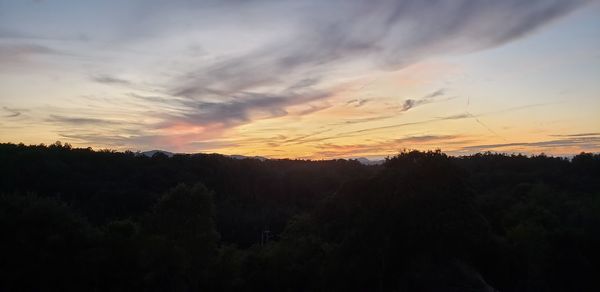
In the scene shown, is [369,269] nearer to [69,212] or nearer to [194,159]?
[69,212]

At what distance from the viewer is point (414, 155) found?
73.7ft

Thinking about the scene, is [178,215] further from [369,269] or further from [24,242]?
[369,269]

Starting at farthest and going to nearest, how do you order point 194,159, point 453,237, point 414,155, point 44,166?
point 194,159, point 44,166, point 414,155, point 453,237

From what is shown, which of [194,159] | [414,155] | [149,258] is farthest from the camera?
[194,159]

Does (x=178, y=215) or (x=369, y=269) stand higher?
(x=178, y=215)

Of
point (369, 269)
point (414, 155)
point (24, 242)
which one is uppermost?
point (414, 155)

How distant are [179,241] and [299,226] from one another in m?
7.39

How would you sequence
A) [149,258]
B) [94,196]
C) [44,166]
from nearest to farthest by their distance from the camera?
[149,258], [94,196], [44,166]

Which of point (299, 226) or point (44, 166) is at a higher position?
point (44, 166)

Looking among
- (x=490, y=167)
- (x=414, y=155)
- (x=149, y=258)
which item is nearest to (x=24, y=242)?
(x=149, y=258)

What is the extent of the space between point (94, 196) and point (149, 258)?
39.1 metres

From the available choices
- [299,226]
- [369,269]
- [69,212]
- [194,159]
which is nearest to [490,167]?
[194,159]

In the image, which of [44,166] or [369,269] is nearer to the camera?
[369,269]

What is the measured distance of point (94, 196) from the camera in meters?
56.7
